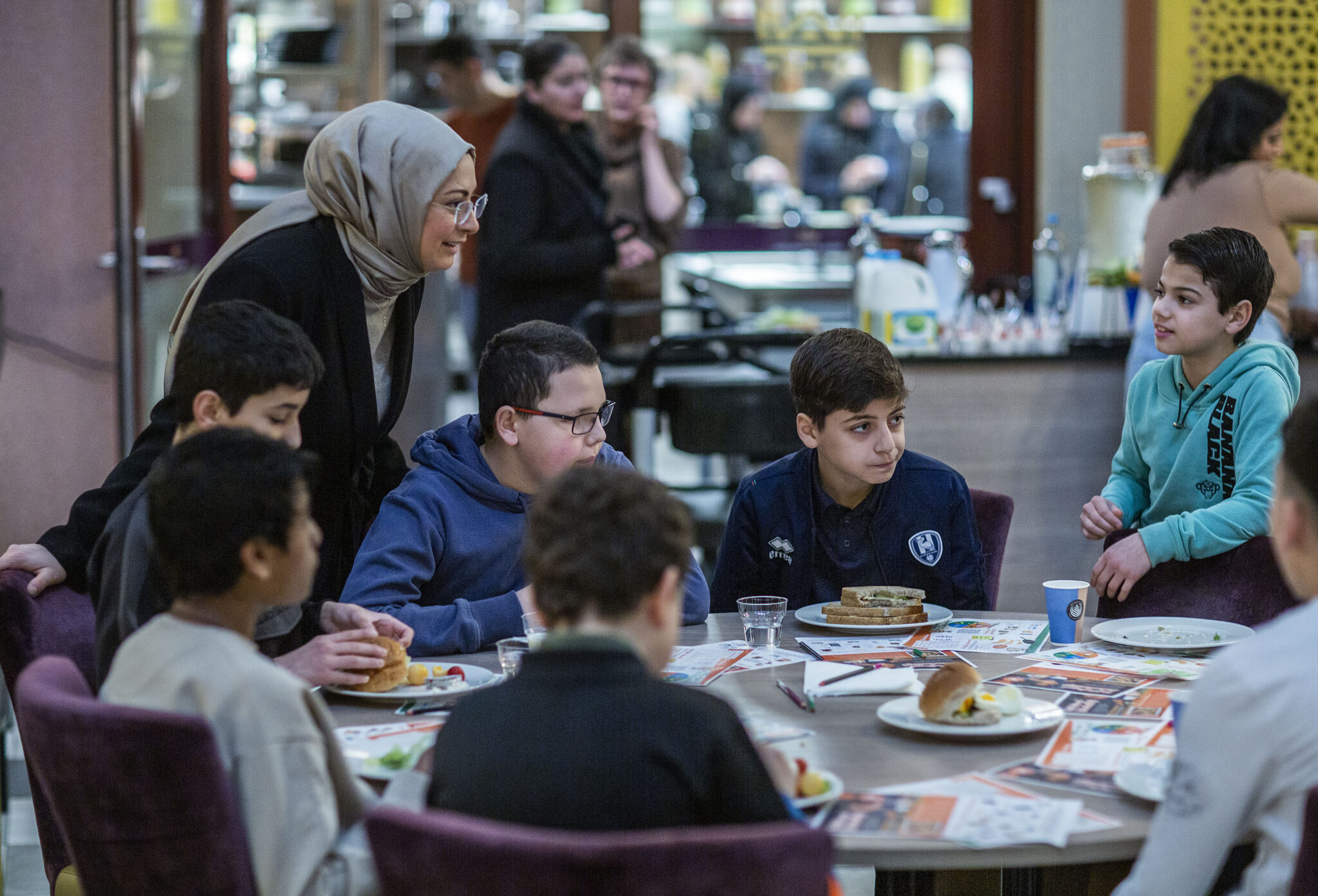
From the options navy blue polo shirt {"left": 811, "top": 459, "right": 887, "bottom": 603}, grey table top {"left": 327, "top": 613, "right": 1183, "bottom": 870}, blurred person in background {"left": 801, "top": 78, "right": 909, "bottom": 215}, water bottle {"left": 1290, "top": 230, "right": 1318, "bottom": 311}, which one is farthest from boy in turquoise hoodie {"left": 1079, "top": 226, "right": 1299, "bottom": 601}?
blurred person in background {"left": 801, "top": 78, "right": 909, "bottom": 215}

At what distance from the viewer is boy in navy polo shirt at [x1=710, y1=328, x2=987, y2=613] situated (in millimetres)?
2582

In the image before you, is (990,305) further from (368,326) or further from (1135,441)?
(368,326)

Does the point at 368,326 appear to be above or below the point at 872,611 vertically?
above

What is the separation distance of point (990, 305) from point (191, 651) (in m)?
3.57

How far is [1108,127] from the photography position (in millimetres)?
5852

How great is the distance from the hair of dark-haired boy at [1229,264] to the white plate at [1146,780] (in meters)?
1.40

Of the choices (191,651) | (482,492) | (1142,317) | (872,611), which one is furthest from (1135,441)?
(191,651)

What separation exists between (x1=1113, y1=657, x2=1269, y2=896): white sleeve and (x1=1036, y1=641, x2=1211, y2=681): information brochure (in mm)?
627

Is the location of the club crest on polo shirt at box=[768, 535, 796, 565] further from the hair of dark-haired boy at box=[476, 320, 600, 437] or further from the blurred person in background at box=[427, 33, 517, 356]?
the blurred person in background at box=[427, 33, 517, 356]

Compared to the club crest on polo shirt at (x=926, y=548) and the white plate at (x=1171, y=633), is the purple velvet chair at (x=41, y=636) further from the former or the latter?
the white plate at (x=1171, y=633)

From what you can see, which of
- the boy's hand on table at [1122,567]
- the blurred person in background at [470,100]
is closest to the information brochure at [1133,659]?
the boy's hand on table at [1122,567]

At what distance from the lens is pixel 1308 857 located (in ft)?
4.28

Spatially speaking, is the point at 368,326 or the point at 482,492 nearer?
the point at 482,492

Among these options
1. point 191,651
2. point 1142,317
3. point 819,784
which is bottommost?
point 819,784
